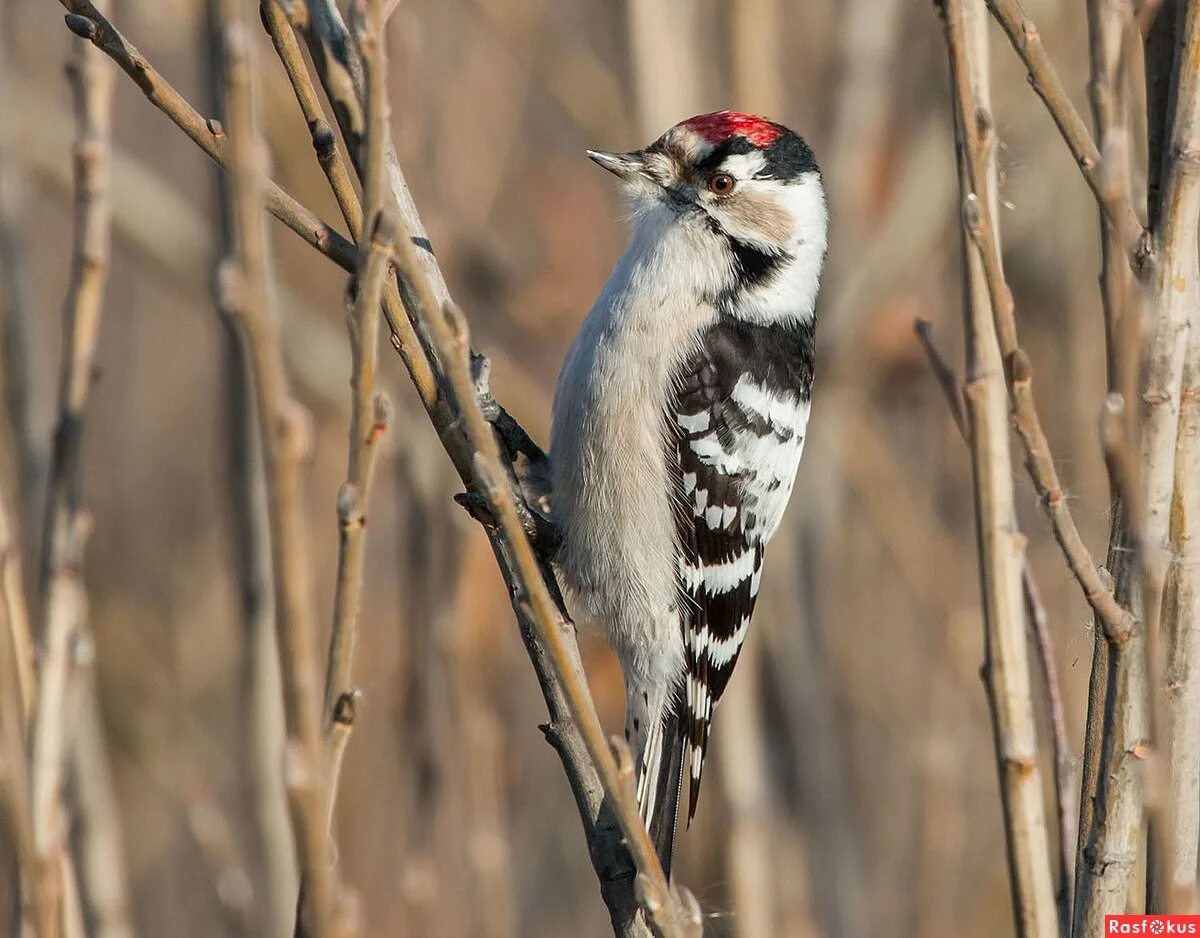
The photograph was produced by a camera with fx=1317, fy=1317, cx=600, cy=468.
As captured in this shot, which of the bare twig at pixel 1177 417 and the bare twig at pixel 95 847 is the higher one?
the bare twig at pixel 1177 417

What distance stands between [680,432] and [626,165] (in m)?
0.69

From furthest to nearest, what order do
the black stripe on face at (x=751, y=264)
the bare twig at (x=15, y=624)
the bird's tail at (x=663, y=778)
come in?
the black stripe on face at (x=751, y=264) < the bird's tail at (x=663, y=778) < the bare twig at (x=15, y=624)

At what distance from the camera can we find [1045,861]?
76.6 inches

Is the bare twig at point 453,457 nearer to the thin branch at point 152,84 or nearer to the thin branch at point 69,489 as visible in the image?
the thin branch at point 152,84

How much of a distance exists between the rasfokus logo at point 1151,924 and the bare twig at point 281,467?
111cm

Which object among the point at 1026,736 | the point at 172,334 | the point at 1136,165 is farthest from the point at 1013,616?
the point at 172,334

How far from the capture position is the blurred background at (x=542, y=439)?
12.1 feet

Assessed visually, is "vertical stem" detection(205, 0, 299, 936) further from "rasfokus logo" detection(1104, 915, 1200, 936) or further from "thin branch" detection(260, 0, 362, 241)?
"rasfokus logo" detection(1104, 915, 1200, 936)

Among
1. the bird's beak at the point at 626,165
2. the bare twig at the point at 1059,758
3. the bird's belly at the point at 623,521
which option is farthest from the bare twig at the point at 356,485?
the bird's beak at the point at 626,165

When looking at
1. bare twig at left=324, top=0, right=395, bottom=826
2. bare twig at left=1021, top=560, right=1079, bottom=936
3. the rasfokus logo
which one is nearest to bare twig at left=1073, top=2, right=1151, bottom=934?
the rasfokus logo

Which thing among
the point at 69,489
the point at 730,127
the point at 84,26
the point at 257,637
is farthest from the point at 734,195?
the point at 69,489

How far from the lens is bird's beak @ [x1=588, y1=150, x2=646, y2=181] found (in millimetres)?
3264

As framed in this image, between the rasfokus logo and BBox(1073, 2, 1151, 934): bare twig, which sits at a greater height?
BBox(1073, 2, 1151, 934): bare twig

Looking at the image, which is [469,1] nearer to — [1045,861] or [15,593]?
[15,593]
